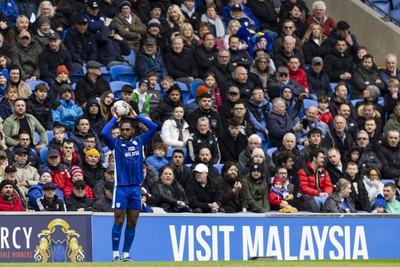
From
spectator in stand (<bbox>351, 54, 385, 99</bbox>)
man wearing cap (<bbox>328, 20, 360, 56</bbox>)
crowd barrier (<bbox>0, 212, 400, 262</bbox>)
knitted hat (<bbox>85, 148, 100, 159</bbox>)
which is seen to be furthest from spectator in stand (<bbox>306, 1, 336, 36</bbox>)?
knitted hat (<bbox>85, 148, 100, 159</bbox>)

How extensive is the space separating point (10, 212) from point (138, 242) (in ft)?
6.53

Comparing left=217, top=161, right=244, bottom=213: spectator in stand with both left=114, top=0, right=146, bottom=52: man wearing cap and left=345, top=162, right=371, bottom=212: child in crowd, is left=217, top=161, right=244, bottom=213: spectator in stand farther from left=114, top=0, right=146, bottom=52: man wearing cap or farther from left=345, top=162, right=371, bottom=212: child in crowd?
left=114, top=0, right=146, bottom=52: man wearing cap

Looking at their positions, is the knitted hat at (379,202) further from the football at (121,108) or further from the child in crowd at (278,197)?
the football at (121,108)

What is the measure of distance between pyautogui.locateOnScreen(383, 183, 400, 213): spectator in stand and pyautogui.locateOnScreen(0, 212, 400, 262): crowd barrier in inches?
58.7

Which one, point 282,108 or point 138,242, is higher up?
point 282,108

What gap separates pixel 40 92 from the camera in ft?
65.2

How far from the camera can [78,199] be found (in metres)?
18.2

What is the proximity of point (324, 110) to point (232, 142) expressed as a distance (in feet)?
8.42

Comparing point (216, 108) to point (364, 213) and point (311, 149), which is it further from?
point (364, 213)

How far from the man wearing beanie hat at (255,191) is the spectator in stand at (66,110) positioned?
118 inches

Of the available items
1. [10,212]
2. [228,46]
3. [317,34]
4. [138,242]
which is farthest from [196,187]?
[317,34]

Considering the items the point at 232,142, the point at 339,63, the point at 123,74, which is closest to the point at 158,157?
the point at 232,142

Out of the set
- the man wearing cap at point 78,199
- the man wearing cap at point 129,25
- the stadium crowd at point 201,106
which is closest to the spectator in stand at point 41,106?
the stadium crowd at point 201,106

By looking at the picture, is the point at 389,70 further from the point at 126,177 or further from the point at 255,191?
the point at 126,177
